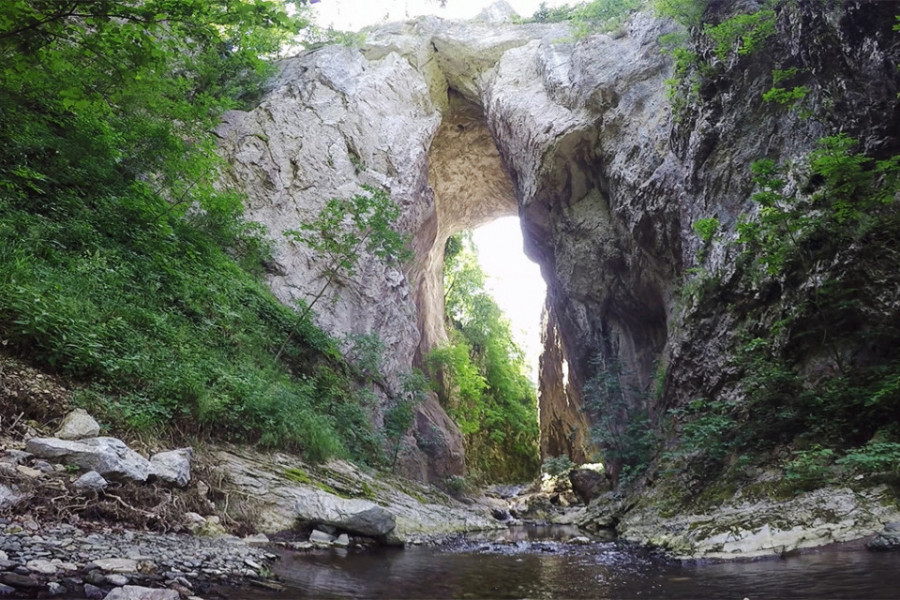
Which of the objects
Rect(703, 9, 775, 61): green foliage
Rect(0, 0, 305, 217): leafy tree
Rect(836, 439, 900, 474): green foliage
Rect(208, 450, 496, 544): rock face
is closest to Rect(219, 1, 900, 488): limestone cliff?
Rect(703, 9, 775, 61): green foliage

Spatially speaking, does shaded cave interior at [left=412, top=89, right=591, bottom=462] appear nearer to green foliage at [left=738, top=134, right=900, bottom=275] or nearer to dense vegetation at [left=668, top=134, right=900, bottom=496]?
→ dense vegetation at [left=668, top=134, right=900, bottom=496]

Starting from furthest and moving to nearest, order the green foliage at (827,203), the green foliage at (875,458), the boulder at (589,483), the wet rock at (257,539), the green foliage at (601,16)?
1. the green foliage at (601,16)
2. the boulder at (589,483)
3. the green foliage at (827,203)
4. the green foliage at (875,458)
5. the wet rock at (257,539)

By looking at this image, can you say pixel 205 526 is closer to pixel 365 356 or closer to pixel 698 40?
pixel 365 356

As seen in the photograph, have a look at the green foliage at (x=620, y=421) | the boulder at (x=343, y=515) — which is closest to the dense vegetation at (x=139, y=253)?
the boulder at (x=343, y=515)

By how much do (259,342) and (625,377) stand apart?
1090 centimetres

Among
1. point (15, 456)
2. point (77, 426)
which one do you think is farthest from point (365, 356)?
point (15, 456)

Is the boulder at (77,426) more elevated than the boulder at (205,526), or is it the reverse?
the boulder at (77,426)

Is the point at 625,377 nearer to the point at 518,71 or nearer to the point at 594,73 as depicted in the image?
the point at 594,73

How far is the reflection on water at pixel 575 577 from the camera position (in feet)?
11.8

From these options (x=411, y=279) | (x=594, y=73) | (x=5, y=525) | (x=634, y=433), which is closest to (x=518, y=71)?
(x=594, y=73)

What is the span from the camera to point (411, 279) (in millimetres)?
21422

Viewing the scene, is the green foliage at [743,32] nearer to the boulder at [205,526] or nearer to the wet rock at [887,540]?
the wet rock at [887,540]

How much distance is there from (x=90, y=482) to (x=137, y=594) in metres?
1.80

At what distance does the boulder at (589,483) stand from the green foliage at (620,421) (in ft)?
2.52
